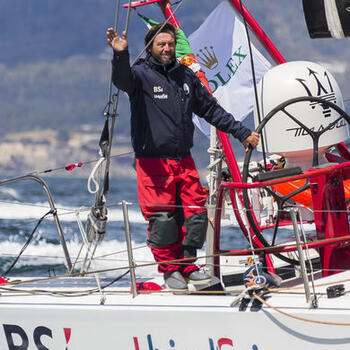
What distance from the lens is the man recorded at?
301 cm

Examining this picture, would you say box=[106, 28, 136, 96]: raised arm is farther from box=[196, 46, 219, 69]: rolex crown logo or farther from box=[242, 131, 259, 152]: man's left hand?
box=[196, 46, 219, 69]: rolex crown logo

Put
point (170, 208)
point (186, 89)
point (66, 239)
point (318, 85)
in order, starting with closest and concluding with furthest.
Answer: point (170, 208) < point (186, 89) < point (318, 85) < point (66, 239)

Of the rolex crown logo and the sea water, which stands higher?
the rolex crown logo

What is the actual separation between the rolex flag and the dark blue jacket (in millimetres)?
2608

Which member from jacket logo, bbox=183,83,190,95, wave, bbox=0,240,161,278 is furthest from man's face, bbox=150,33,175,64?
wave, bbox=0,240,161,278

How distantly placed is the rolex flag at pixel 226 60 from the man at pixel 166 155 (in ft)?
8.57

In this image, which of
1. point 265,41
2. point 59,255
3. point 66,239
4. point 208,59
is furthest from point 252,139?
point 66,239

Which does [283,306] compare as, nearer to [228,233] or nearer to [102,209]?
[102,209]

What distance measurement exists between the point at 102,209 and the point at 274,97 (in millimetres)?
1187

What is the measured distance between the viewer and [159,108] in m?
3.07

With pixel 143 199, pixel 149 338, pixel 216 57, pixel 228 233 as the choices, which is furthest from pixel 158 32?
pixel 228 233

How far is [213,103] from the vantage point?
3.28m

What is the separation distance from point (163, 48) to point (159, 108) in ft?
0.86

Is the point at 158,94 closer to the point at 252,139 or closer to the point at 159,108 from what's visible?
the point at 159,108
